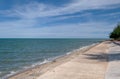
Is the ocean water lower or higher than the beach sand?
lower

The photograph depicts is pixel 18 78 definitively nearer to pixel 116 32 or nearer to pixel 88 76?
pixel 88 76

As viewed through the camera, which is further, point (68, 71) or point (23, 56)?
point (23, 56)

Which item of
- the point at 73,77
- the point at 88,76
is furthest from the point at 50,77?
the point at 88,76

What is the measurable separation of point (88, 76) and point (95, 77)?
0.37 metres

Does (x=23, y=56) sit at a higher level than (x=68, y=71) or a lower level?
lower

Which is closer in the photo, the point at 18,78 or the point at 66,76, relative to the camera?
the point at 66,76

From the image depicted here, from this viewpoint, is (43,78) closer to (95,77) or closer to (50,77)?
(50,77)

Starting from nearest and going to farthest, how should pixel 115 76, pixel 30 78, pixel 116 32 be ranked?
pixel 115 76 < pixel 30 78 < pixel 116 32

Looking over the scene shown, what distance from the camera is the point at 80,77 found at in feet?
37.3

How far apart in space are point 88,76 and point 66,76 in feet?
3.33

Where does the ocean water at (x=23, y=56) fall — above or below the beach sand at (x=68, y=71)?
below

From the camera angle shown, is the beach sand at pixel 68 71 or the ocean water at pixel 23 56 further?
the ocean water at pixel 23 56

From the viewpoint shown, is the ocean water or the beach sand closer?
the beach sand

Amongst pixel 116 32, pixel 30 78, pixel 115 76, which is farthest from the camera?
pixel 116 32
